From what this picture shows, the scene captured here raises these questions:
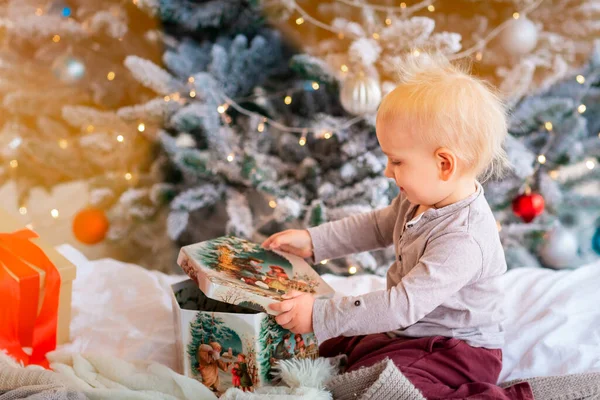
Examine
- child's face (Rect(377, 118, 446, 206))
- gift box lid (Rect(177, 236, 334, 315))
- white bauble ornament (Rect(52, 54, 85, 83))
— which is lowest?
gift box lid (Rect(177, 236, 334, 315))

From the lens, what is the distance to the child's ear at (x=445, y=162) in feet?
3.43

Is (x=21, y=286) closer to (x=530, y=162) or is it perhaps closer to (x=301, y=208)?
(x=301, y=208)

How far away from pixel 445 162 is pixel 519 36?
2.58 feet

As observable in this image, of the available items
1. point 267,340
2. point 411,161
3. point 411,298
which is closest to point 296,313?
point 267,340

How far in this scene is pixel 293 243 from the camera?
1311mm

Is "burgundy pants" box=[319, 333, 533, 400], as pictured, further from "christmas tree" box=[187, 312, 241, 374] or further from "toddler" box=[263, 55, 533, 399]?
"christmas tree" box=[187, 312, 241, 374]

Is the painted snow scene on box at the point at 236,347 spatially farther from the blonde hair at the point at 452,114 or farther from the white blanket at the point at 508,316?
the blonde hair at the point at 452,114

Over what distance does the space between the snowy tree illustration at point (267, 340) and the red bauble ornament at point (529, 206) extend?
93 centimetres

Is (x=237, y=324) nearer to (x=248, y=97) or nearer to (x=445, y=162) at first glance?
(x=445, y=162)

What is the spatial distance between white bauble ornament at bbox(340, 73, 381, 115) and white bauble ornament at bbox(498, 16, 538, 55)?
13.7 inches

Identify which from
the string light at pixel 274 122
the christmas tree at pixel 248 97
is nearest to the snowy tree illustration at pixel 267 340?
the christmas tree at pixel 248 97

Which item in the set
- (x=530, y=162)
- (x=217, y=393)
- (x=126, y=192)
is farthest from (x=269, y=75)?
(x=217, y=393)

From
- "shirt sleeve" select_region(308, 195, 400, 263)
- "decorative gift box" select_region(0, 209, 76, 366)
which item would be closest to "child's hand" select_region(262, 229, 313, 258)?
"shirt sleeve" select_region(308, 195, 400, 263)

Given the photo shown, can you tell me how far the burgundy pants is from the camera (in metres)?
1.04
